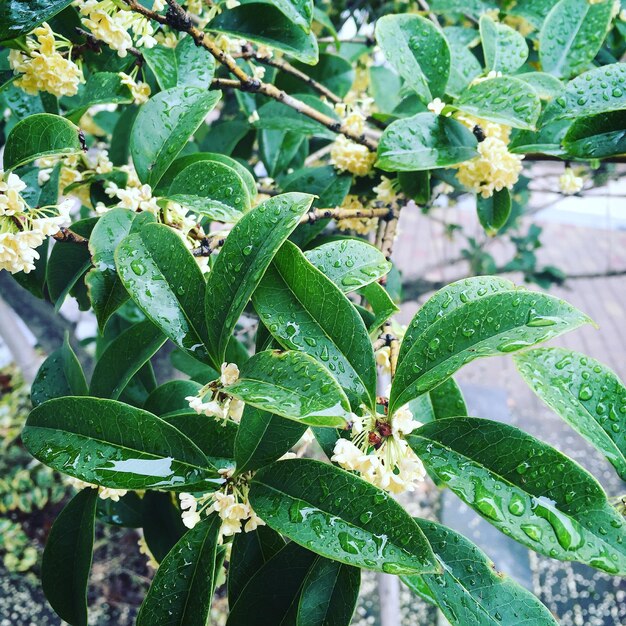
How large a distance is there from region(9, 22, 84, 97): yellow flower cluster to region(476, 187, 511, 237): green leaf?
22.3 inches

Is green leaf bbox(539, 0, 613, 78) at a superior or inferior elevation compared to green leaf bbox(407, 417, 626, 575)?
superior

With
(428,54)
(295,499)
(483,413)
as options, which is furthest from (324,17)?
(483,413)

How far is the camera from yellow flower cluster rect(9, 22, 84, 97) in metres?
0.61

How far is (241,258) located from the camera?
0.46 meters

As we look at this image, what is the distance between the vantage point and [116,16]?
1.94 ft

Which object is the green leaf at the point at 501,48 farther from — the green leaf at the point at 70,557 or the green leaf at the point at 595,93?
the green leaf at the point at 70,557

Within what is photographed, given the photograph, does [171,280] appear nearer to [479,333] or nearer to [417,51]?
[479,333]

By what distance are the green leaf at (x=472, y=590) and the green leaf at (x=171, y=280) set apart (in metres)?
0.28

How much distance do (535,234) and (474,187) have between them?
1.42 m

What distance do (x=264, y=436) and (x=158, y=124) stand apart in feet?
1.18

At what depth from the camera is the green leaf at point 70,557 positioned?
1.98ft

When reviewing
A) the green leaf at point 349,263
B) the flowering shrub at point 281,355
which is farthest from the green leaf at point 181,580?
the green leaf at point 349,263

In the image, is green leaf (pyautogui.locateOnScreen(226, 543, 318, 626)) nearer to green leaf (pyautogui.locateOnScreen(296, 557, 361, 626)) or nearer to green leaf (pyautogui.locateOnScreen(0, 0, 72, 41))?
green leaf (pyautogui.locateOnScreen(296, 557, 361, 626))

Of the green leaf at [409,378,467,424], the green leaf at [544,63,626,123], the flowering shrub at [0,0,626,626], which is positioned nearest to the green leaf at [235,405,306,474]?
the flowering shrub at [0,0,626,626]
